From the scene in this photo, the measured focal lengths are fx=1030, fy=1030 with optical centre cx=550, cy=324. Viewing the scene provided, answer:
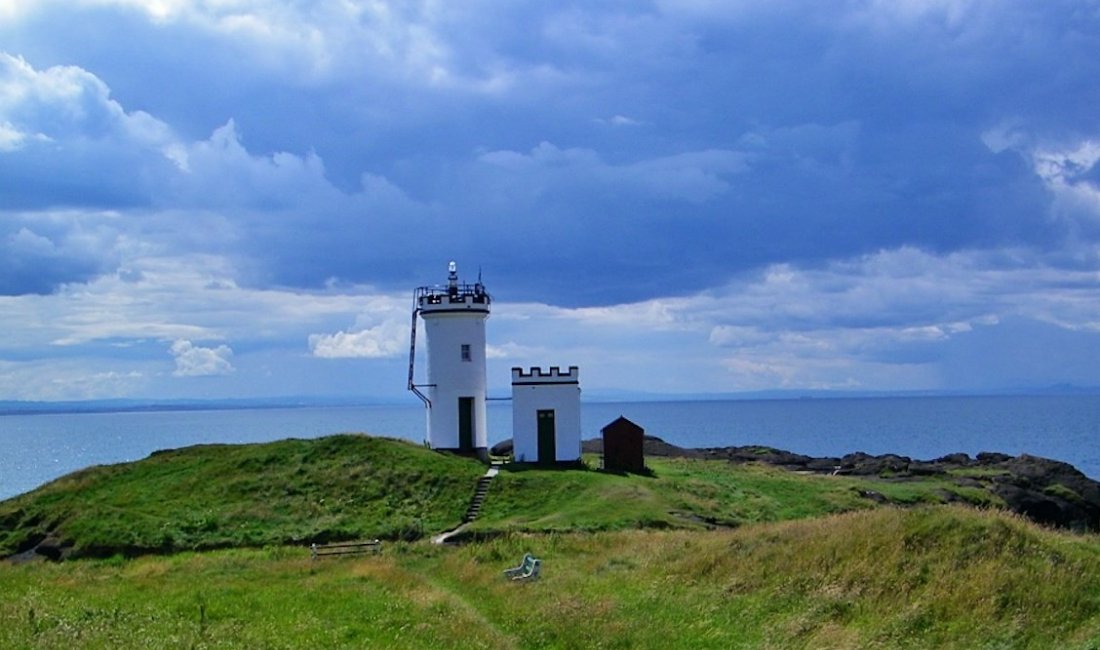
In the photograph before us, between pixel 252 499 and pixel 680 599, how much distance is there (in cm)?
2217

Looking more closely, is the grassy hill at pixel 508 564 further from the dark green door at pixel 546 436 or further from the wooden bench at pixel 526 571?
the dark green door at pixel 546 436

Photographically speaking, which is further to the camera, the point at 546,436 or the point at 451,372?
the point at 451,372

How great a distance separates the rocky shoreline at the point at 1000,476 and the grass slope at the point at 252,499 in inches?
771

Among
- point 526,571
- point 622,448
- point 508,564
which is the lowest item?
point 508,564

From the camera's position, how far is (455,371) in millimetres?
47000

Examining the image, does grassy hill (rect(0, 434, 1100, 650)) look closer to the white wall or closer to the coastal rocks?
the white wall

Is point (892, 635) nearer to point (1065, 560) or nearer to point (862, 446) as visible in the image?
point (1065, 560)

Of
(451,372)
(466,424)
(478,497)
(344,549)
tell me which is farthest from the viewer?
(466,424)

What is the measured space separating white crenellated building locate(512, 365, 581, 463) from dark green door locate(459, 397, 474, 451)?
258 cm

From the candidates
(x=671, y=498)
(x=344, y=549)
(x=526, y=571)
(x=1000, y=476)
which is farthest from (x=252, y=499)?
(x=1000, y=476)

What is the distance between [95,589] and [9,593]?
1780 millimetres

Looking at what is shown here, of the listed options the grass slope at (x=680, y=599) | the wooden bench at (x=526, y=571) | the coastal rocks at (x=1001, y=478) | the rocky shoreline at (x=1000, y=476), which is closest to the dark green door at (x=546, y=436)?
the coastal rocks at (x=1001, y=478)

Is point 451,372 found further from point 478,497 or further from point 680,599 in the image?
point 680,599

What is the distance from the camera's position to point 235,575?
26.0m
